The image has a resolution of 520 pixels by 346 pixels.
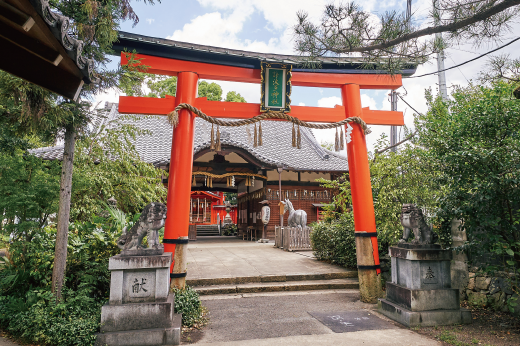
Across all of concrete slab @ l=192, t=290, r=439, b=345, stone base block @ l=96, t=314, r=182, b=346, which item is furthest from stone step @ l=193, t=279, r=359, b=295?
stone base block @ l=96, t=314, r=182, b=346

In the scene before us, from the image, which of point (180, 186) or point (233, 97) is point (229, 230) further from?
point (180, 186)

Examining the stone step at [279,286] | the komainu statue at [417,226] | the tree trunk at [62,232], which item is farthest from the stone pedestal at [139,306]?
the komainu statue at [417,226]

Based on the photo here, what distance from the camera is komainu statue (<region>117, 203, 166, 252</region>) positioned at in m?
4.18

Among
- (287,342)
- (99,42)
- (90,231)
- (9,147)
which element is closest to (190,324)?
(287,342)

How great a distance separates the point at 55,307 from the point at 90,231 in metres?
1.63

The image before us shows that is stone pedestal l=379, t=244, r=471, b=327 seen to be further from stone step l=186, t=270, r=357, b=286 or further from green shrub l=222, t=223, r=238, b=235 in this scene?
green shrub l=222, t=223, r=238, b=235

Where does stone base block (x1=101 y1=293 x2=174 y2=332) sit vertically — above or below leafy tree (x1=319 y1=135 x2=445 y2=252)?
below

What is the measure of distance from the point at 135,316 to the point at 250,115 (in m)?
4.29

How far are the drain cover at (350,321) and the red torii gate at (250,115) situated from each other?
2.77ft

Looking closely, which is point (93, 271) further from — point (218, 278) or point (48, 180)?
point (218, 278)

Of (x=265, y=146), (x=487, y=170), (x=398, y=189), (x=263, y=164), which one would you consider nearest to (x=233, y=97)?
(x=265, y=146)

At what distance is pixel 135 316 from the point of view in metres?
3.85

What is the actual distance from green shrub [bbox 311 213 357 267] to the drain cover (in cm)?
262

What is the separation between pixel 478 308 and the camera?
5.22m
